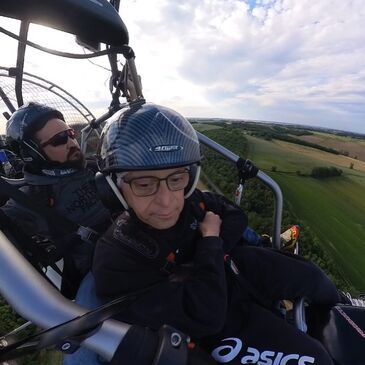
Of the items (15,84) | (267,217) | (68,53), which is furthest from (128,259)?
(267,217)

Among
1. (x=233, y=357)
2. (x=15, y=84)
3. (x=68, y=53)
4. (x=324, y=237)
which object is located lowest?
(x=324, y=237)

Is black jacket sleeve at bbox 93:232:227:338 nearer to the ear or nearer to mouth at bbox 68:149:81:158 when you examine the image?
the ear

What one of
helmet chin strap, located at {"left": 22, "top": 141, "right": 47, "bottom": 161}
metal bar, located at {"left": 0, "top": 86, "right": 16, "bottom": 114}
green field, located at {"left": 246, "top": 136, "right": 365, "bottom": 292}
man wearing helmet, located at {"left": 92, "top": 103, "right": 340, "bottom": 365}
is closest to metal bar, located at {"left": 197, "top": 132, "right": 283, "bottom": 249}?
man wearing helmet, located at {"left": 92, "top": 103, "right": 340, "bottom": 365}

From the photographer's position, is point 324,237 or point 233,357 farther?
point 324,237

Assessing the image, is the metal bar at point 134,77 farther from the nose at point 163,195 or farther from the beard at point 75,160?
the nose at point 163,195

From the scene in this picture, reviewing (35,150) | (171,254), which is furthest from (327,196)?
(171,254)

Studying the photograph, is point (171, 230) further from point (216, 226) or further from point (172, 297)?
point (172, 297)

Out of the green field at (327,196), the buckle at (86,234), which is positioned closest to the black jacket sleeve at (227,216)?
the buckle at (86,234)
